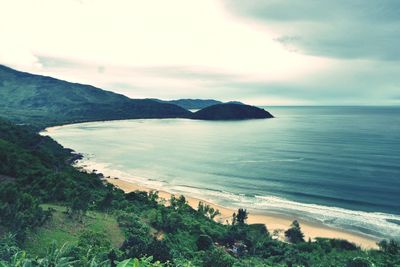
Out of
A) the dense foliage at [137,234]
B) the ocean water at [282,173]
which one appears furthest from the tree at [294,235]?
the ocean water at [282,173]

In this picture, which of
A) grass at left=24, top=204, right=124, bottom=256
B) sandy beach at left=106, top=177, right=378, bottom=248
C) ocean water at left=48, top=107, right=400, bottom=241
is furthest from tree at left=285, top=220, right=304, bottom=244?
grass at left=24, top=204, right=124, bottom=256

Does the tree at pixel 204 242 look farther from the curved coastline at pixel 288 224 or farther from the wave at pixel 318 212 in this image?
the wave at pixel 318 212

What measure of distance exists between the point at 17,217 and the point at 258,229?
38.5m

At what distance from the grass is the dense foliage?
12 centimetres

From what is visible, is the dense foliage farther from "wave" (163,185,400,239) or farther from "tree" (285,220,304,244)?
"wave" (163,185,400,239)

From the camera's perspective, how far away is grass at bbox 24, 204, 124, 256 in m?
37.5

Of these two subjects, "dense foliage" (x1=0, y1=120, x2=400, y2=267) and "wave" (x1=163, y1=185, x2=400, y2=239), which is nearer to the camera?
"dense foliage" (x1=0, y1=120, x2=400, y2=267)

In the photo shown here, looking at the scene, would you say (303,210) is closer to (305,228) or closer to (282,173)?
(305,228)

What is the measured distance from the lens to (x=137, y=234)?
48.2 m

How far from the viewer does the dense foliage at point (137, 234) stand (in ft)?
120

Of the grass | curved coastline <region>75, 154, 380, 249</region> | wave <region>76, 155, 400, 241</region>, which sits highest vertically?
the grass

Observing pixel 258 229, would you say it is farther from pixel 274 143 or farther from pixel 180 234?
pixel 274 143

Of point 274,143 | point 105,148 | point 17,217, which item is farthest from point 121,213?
point 274,143

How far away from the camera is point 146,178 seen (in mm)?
110938
